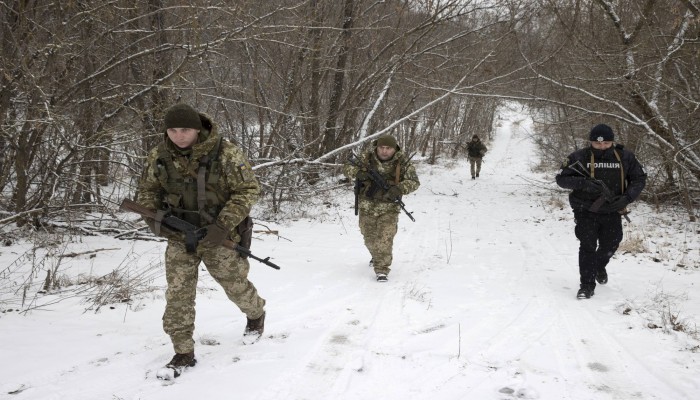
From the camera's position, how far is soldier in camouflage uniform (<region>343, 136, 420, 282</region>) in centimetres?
558

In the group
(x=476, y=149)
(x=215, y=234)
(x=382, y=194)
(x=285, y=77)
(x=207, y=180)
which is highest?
(x=285, y=77)

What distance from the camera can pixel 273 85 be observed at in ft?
35.8

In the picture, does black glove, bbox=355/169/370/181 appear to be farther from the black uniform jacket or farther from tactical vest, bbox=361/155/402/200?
the black uniform jacket

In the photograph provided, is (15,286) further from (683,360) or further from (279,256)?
(683,360)

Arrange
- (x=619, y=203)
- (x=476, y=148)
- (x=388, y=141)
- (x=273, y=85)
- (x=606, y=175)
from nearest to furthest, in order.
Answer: (x=619, y=203), (x=606, y=175), (x=388, y=141), (x=273, y=85), (x=476, y=148)

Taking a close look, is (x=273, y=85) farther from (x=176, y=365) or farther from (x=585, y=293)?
(x=176, y=365)

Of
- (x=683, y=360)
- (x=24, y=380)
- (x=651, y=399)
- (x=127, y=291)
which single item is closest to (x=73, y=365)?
(x=24, y=380)

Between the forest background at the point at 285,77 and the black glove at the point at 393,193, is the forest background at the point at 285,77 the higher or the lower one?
the higher one

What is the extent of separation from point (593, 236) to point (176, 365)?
444 cm

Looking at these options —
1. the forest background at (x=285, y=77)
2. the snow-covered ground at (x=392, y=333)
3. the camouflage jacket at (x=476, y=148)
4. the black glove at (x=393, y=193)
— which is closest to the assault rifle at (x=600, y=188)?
the snow-covered ground at (x=392, y=333)

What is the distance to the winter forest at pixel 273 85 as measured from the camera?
17.0 ft

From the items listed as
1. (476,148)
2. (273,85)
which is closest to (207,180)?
(273,85)

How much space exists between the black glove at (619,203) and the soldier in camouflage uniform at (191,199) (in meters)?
3.84

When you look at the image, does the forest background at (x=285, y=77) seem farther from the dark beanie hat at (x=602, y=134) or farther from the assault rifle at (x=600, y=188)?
the assault rifle at (x=600, y=188)
